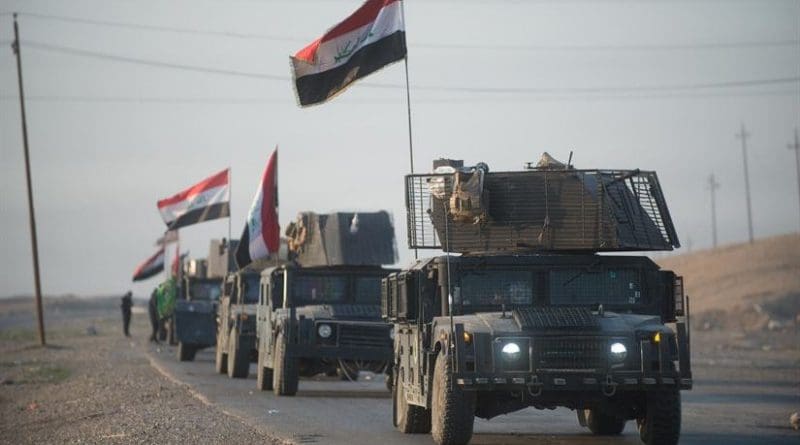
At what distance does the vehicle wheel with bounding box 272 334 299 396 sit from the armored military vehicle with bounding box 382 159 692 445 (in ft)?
21.8

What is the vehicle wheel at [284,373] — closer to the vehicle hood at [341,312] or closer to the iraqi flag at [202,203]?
the vehicle hood at [341,312]

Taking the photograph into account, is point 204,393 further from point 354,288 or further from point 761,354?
point 761,354

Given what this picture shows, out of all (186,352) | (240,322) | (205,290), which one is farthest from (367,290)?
(186,352)

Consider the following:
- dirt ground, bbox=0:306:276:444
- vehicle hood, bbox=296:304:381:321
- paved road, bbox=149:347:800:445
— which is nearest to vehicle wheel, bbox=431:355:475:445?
paved road, bbox=149:347:800:445

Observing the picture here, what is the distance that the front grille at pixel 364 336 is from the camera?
22719mm

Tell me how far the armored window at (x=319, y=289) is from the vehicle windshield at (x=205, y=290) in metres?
14.2

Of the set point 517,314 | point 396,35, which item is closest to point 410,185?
point 517,314

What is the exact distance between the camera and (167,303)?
46750mm

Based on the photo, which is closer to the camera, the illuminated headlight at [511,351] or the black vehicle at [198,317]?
the illuminated headlight at [511,351]

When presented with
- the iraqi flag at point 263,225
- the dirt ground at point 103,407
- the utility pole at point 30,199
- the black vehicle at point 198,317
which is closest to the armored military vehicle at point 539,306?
the dirt ground at point 103,407

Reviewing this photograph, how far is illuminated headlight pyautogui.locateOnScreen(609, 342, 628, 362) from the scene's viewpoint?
12836 millimetres

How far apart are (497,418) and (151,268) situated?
39.3 meters

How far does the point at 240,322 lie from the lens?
28094 millimetres

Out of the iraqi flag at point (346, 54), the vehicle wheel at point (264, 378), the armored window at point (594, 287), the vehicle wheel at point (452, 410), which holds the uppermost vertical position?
the iraqi flag at point (346, 54)
